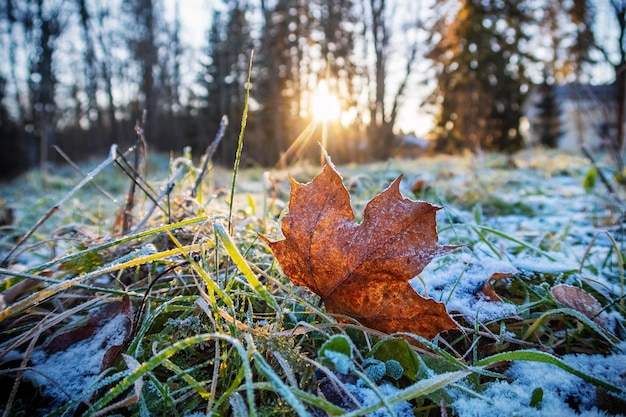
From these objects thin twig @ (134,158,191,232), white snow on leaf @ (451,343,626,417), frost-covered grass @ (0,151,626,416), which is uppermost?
thin twig @ (134,158,191,232)

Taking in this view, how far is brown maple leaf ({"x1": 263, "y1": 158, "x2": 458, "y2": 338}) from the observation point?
2.03 feet

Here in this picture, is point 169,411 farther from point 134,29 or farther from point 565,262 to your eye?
point 134,29

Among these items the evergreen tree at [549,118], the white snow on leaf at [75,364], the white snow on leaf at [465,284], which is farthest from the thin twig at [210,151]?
the evergreen tree at [549,118]

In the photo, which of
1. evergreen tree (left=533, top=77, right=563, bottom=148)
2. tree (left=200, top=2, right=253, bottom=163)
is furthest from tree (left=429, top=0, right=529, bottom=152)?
evergreen tree (left=533, top=77, right=563, bottom=148)

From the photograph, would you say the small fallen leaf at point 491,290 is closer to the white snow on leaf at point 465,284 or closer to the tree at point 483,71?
the white snow on leaf at point 465,284

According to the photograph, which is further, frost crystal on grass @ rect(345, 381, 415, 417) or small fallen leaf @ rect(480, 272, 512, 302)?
small fallen leaf @ rect(480, 272, 512, 302)

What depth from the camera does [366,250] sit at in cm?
64

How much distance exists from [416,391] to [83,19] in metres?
15.6

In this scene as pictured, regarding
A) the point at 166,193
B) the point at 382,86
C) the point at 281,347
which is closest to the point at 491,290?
the point at 281,347

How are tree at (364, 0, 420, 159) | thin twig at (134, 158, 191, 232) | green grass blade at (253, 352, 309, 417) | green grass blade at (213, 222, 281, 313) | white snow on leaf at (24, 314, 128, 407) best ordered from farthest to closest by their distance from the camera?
tree at (364, 0, 420, 159)
thin twig at (134, 158, 191, 232)
white snow on leaf at (24, 314, 128, 407)
green grass blade at (213, 222, 281, 313)
green grass blade at (253, 352, 309, 417)

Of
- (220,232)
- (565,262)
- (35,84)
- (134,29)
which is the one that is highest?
(134,29)

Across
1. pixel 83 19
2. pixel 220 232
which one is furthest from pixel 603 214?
pixel 83 19

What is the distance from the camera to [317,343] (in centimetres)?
70

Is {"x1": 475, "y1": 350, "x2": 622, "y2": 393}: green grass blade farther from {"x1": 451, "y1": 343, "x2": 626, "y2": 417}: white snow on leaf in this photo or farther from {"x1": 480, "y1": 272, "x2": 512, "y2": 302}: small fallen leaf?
{"x1": 480, "y1": 272, "x2": 512, "y2": 302}: small fallen leaf
